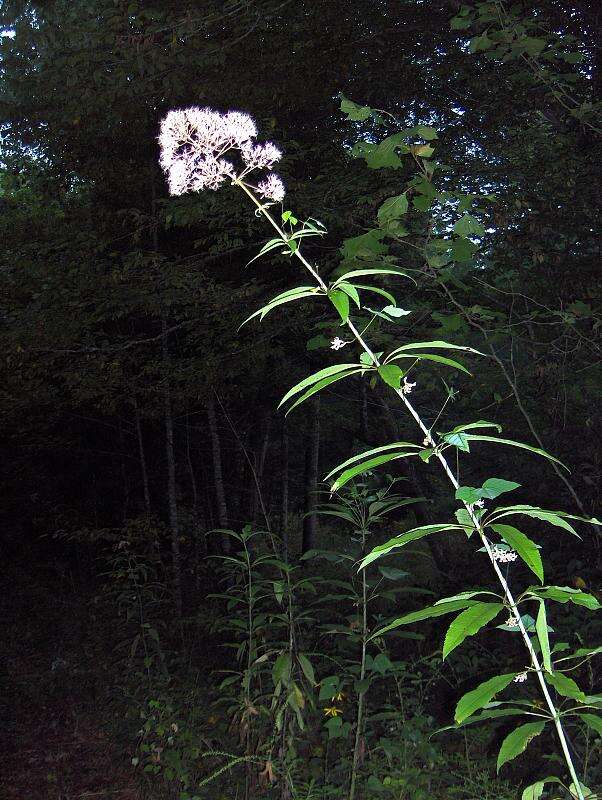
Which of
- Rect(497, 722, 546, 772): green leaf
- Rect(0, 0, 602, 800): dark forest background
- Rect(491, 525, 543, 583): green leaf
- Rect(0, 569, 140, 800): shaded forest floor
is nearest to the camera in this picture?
Rect(491, 525, 543, 583): green leaf

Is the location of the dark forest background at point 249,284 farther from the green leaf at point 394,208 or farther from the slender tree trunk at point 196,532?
the green leaf at point 394,208

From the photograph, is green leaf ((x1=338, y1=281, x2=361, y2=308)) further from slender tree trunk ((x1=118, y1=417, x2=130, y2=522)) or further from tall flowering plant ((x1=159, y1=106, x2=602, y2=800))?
slender tree trunk ((x1=118, y1=417, x2=130, y2=522))

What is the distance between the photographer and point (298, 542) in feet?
49.4

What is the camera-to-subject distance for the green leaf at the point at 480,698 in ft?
3.68

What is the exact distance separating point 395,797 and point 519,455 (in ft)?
15.3

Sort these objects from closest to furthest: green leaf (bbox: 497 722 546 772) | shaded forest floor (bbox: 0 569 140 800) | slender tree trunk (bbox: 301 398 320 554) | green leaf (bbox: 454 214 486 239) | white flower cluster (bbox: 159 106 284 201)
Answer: green leaf (bbox: 497 722 546 772)
white flower cluster (bbox: 159 106 284 201)
green leaf (bbox: 454 214 486 239)
shaded forest floor (bbox: 0 569 140 800)
slender tree trunk (bbox: 301 398 320 554)

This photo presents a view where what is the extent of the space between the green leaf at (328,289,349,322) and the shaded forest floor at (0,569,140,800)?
398cm

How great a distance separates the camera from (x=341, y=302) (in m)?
1.21

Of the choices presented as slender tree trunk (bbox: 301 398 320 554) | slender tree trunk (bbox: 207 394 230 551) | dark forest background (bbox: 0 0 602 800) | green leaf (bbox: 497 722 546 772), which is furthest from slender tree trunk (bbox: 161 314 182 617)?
green leaf (bbox: 497 722 546 772)

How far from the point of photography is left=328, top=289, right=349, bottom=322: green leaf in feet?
3.88

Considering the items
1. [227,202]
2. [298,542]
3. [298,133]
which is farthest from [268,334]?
[298,542]

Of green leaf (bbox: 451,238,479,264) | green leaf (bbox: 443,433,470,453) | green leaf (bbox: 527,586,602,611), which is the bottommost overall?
green leaf (bbox: 527,586,602,611)

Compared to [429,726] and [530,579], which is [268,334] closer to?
[530,579]

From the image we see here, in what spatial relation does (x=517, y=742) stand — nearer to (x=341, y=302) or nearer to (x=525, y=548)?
(x=525, y=548)
